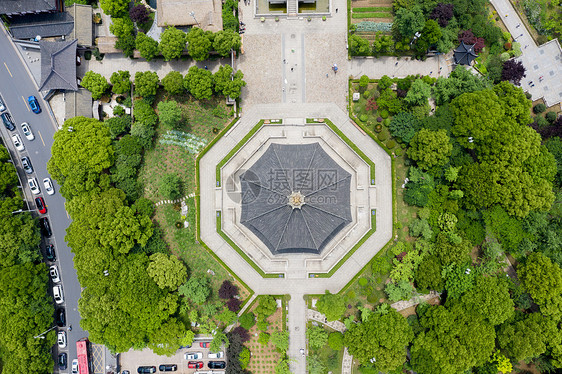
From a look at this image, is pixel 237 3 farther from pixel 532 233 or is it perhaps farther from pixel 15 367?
pixel 15 367

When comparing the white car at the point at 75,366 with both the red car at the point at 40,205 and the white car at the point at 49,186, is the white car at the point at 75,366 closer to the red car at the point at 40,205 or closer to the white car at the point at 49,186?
the red car at the point at 40,205

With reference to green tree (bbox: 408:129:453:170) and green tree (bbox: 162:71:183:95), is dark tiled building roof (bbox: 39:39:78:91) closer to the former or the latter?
green tree (bbox: 162:71:183:95)

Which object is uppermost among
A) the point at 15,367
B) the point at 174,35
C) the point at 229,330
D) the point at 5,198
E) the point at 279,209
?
the point at 174,35

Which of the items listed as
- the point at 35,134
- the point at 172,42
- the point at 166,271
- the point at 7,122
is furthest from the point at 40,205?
the point at 172,42

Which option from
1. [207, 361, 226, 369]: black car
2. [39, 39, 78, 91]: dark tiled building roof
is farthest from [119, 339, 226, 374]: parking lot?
[39, 39, 78, 91]: dark tiled building roof

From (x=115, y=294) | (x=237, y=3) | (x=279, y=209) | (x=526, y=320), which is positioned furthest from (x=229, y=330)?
(x=237, y=3)
